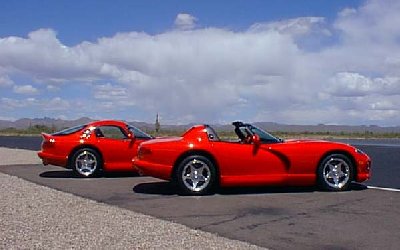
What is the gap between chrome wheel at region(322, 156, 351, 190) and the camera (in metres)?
11.6

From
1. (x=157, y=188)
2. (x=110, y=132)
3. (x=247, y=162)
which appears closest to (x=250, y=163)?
(x=247, y=162)

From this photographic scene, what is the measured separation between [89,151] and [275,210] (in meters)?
6.43

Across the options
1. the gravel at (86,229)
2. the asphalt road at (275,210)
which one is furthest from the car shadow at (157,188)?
the gravel at (86,229)

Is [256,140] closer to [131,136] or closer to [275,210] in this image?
[275,210]

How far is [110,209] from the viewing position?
938cm

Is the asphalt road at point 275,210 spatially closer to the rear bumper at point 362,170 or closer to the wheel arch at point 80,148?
the rear bumper at point 362,170

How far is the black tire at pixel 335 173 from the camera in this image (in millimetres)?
11555

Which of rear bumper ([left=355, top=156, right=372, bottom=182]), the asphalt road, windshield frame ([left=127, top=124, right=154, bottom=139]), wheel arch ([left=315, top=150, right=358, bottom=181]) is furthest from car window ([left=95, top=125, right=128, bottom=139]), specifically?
rear bumper ([left=355, top=156, right=372, bottom=182])

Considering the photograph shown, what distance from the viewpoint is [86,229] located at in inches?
301

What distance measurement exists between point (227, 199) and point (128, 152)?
15.1 ft

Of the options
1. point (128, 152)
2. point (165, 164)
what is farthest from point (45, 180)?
point (165, 164)

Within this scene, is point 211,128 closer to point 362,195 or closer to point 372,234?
point 362,195

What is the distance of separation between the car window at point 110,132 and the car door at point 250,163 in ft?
13.6

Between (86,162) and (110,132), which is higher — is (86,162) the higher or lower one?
the lower one
